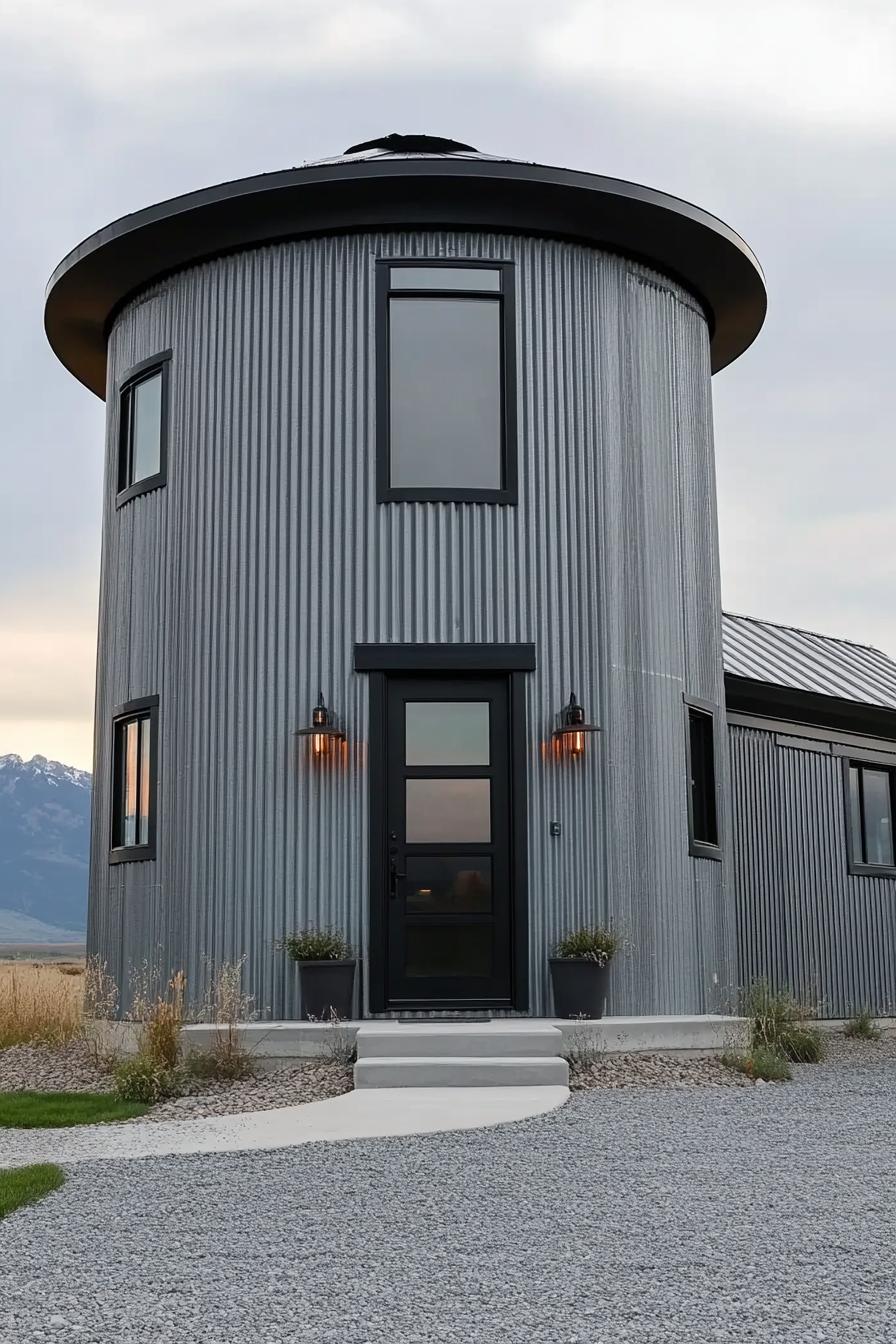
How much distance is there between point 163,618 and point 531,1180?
21.0 feet

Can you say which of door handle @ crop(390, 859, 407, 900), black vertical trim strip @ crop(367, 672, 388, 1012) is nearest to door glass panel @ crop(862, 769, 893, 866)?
door handle @ crop(390, 859, 407, 900)

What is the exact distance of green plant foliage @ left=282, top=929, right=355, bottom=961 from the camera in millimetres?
10023

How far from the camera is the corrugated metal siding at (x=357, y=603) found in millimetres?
10539

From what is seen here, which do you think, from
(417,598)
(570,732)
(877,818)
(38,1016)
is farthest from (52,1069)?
(877,818)

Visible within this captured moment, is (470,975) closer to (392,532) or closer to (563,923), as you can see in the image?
(563,923)

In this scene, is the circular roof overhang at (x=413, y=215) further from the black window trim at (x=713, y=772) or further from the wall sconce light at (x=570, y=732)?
the wall sconce light at (x=570, y=732)

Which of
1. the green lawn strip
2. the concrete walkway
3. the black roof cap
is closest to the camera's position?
the concrete walkway

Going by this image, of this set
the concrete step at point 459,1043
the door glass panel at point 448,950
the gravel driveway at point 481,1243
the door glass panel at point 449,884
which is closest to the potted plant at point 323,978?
the door glass panel at point 448,950

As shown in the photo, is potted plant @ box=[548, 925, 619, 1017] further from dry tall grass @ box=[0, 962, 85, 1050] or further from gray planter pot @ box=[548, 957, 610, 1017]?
dry tall grass @ box=[0, 962, 85, 1050]

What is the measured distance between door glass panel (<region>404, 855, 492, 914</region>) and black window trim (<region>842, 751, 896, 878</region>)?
566 centimetres

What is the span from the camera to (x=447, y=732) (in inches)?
421

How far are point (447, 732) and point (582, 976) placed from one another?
6.38 feet

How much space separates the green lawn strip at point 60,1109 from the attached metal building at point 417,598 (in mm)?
1764

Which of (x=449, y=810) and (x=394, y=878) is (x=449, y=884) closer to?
(x=394, y=878)
